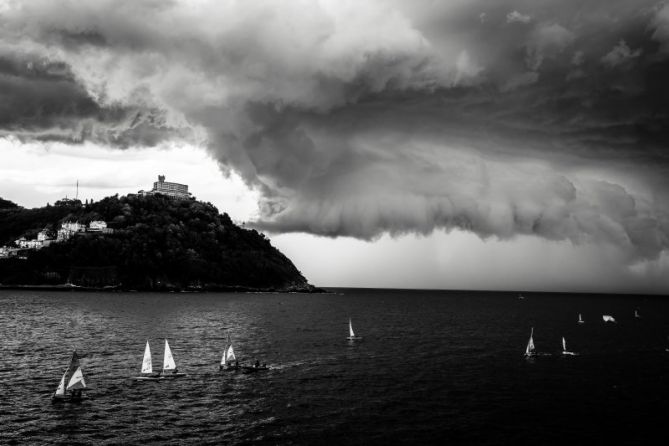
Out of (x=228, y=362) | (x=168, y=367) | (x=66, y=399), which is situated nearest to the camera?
(x=66, y=399)

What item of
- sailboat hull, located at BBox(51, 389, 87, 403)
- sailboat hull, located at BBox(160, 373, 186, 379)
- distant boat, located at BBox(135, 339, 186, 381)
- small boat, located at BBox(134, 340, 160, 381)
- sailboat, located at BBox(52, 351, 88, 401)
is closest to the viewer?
sailboat hull, located at BBox(51, 389, 87, 403)

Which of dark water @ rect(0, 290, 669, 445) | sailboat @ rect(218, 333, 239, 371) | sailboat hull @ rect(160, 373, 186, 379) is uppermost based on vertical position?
sailboat @ rect(218, 333, 239, 371)

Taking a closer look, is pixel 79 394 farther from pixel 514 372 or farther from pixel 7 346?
pixel 514 372

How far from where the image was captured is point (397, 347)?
108000 millimetres

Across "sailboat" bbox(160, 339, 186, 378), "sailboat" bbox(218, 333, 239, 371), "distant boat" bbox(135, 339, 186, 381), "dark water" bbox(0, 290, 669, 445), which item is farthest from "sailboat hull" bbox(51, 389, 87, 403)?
"sailboat" bbox(218, 333, 239, 371)

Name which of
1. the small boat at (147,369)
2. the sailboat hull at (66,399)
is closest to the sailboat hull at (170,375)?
the small boat at (147,369)

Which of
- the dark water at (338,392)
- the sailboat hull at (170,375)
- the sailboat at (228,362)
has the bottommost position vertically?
the dark water at (338,392)

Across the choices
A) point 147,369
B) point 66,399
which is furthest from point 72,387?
point 147,369

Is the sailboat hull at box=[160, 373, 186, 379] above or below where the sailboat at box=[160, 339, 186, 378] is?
below

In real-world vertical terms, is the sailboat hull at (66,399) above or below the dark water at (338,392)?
above

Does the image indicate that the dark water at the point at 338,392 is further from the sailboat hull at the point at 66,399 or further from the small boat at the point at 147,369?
the small boat at the point at 147,369

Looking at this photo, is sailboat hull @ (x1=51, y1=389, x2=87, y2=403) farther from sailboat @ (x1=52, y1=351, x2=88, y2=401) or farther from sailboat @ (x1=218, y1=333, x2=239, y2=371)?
sailboat @ (x1=218, y1=333, x2=239, y2=371)

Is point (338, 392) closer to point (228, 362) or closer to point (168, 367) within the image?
point (228, 362)

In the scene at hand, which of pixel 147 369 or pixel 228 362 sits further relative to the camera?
pixel 228 362
